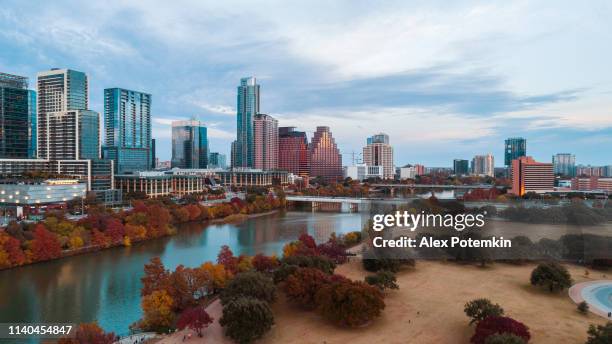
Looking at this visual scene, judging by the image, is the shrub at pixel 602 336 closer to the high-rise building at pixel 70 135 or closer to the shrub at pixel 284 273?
the shrub at pixel 284 273

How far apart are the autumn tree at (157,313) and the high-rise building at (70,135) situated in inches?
892

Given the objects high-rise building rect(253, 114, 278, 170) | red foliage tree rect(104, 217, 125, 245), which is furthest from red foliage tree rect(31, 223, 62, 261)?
high-rise building rect(253, 114, 278, 170)

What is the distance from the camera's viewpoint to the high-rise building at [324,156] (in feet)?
180

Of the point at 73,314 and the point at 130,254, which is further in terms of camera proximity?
the point at 130,254

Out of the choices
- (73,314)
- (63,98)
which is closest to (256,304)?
(73,314)

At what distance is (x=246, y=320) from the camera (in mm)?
6121

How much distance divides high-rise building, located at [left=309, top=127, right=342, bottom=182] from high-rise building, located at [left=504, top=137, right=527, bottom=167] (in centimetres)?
2288

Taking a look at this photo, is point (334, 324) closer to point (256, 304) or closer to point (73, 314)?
point (256, 304)

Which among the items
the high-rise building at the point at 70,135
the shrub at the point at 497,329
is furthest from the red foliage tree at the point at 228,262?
the high-rise building at the point at 70,135

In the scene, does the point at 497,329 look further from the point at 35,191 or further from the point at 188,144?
the point at 188,144

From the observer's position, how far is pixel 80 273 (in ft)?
34.0

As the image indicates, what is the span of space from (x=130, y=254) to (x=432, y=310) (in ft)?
30.4

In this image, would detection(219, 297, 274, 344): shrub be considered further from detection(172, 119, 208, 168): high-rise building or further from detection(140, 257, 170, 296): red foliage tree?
detection(172, 119, 208, 168): high-rise building

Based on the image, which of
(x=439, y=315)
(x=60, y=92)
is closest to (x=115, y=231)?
(x=439, y=315)
